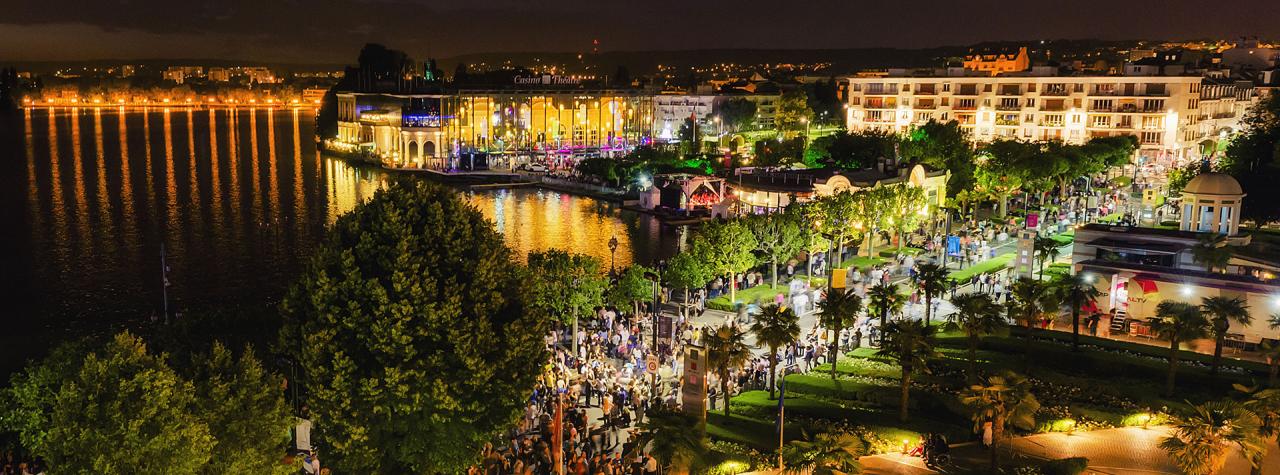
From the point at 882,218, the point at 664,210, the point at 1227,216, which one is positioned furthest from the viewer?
the point at 664,210

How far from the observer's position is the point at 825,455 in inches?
779

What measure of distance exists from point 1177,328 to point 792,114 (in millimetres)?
99090

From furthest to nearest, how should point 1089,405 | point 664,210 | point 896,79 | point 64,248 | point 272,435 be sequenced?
1. point 896,79
2. point 664,210
3. point 64,248
4. point 1089,405
5. point 272,435

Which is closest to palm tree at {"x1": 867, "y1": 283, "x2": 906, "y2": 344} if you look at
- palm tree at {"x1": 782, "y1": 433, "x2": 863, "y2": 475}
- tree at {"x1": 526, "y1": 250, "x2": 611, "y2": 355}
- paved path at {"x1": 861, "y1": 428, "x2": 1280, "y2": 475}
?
paved path at {"x1": 861, "y1": 428, "x2": 1280, "y2": 475}

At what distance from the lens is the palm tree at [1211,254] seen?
35.8 m

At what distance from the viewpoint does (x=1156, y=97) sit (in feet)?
299

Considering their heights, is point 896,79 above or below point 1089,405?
above

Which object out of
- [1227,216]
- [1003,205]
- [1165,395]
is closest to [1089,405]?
[1165,395]

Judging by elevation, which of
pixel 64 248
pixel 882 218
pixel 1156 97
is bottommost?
pixel 64 248

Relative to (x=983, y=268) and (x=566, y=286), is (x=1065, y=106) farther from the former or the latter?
(x=566, y=286)

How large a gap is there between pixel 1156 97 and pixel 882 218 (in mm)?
53794

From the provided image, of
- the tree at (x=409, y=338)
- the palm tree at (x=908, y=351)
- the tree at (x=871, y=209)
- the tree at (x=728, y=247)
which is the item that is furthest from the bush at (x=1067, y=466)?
the tree at (x=871, y=209)

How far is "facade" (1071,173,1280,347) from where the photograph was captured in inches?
1308

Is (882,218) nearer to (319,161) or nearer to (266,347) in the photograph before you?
(266,347)
